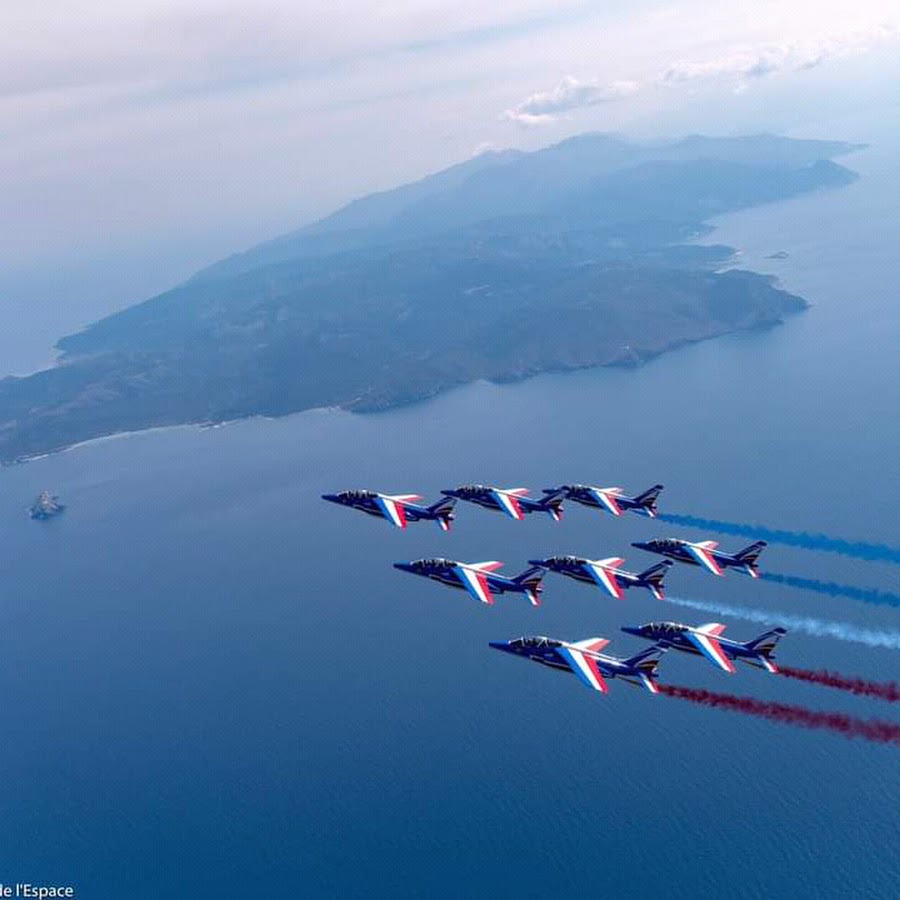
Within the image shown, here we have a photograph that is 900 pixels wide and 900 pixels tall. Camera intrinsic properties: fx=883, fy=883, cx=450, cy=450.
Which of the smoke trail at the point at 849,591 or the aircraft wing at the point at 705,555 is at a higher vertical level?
the aircraft wing at the point at 705,555

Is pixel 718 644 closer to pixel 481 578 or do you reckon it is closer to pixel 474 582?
pixel 481 578

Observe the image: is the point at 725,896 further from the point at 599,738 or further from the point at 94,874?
the point at 94,874

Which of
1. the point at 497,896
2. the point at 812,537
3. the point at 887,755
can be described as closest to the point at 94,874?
the point at 497,896

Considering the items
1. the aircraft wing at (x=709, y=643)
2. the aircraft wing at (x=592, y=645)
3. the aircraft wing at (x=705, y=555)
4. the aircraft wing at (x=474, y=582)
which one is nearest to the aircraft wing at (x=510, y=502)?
the aircraft wing at (x=474, y=582)

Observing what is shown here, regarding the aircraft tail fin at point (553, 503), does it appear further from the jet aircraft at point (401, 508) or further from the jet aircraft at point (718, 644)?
the jet aircraft at point (718, 644)

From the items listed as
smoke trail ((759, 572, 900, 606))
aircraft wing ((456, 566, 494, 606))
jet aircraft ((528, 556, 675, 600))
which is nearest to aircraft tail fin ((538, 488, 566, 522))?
jet aircraft ((528, 556, 675, 600))

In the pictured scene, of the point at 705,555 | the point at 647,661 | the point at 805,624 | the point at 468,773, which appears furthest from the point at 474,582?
the point at 805,624

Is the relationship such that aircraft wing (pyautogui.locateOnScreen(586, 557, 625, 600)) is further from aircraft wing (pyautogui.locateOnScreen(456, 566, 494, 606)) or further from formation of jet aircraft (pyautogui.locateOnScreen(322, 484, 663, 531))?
aircraft wing (pyautogui.locateOnScreen(456, 566, 494, 606))
